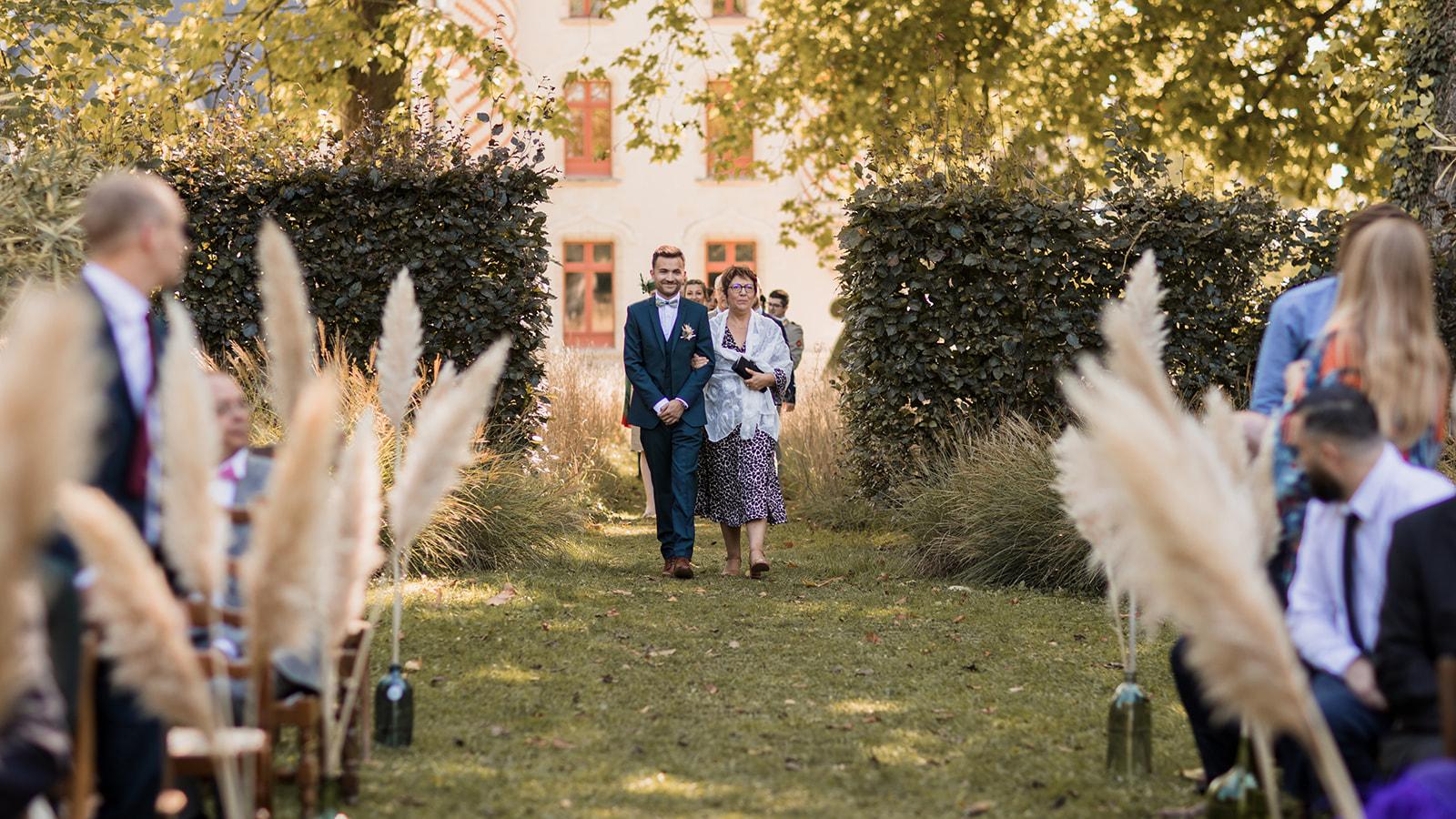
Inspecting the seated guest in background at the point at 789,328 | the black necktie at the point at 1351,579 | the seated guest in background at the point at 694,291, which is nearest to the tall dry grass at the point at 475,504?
the seated guest in background at the point at 694,291

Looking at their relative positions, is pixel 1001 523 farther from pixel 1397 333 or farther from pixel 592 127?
pixel 592 127

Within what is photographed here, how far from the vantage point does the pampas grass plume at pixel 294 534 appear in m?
2.85

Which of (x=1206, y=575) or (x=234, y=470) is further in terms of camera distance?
(x=234, y=470)

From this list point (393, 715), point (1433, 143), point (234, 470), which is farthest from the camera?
point (1433, 143)

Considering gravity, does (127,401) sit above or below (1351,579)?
above

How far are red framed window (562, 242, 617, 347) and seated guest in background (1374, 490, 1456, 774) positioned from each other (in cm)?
3074

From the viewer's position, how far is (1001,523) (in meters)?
9.45

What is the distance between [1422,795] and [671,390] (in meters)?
7.09

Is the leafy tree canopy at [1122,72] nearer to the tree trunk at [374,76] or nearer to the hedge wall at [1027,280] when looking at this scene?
the tree trunk at [374,76]

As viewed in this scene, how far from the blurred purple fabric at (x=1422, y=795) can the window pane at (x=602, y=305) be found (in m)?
31.5

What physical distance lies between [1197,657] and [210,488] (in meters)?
1.89

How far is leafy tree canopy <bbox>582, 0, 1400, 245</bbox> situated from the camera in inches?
637

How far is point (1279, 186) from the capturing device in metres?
16.9

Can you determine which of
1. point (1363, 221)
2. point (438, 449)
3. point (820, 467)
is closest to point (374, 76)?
point (820, 467)
